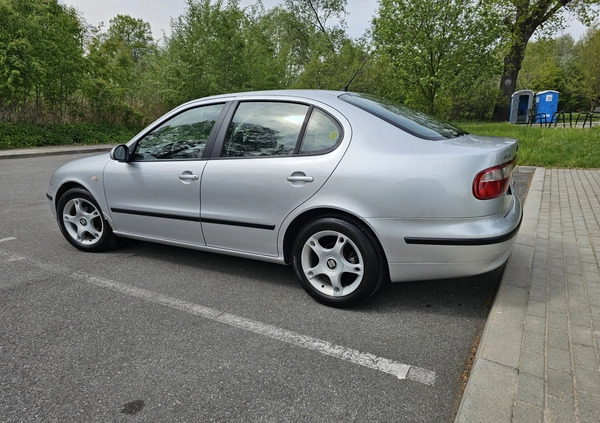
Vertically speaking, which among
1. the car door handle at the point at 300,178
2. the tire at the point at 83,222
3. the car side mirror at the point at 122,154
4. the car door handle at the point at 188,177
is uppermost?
the car side mirror at the point at 122,154

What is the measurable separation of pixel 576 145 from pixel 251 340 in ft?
36.3

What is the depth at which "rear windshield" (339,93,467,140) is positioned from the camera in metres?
2.93

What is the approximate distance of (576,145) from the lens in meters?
10.5

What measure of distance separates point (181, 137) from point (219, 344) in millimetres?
1898

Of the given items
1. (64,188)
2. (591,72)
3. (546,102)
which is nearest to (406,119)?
(64,188)

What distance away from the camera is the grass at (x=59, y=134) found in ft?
48.0

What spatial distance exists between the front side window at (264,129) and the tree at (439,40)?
14009 mm

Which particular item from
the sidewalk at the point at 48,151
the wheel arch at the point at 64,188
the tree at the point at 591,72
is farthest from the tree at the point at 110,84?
the tree at the point at 591,72

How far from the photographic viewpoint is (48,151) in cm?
1405

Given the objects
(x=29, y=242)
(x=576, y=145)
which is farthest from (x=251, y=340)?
(x=576, y=145)

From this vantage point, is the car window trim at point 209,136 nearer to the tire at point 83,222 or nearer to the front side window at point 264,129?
the front side window at point 264,129

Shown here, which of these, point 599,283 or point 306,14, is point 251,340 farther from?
point 306,14

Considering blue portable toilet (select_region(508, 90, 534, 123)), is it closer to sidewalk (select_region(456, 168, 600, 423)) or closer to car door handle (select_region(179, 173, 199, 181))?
sidewalk (select_region(456, 168, 600, 423))

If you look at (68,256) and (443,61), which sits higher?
(443,61)
